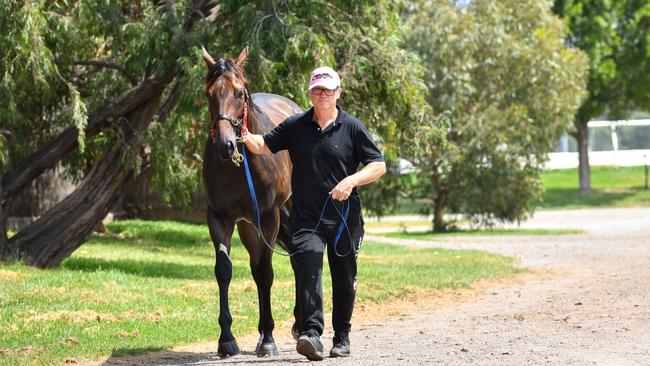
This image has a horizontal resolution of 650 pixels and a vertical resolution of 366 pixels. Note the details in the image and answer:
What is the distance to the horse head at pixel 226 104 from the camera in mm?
8672

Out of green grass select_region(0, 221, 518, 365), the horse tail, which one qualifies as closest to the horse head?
the horse tail

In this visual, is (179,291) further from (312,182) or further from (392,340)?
(312,182)

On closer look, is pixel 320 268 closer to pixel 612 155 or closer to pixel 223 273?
pixel 223 273

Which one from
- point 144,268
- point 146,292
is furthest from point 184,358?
point 144,268

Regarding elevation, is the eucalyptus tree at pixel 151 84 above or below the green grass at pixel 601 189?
above

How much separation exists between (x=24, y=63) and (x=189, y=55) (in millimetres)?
2299

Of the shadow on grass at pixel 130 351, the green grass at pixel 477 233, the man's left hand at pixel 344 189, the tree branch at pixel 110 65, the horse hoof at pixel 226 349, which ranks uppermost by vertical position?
the tree branch at pixel 110 65

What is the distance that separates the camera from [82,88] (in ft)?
60.4

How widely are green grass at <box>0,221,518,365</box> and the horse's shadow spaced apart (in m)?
0.11

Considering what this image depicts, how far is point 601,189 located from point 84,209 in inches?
1345

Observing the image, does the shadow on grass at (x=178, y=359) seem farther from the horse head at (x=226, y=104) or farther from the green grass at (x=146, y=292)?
the horse head at (x=226, y=104)

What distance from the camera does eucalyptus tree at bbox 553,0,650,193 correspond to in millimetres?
44469

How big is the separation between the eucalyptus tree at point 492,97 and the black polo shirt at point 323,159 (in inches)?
771

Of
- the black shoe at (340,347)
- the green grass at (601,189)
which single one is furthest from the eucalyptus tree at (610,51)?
the black shoe at (340,347)
